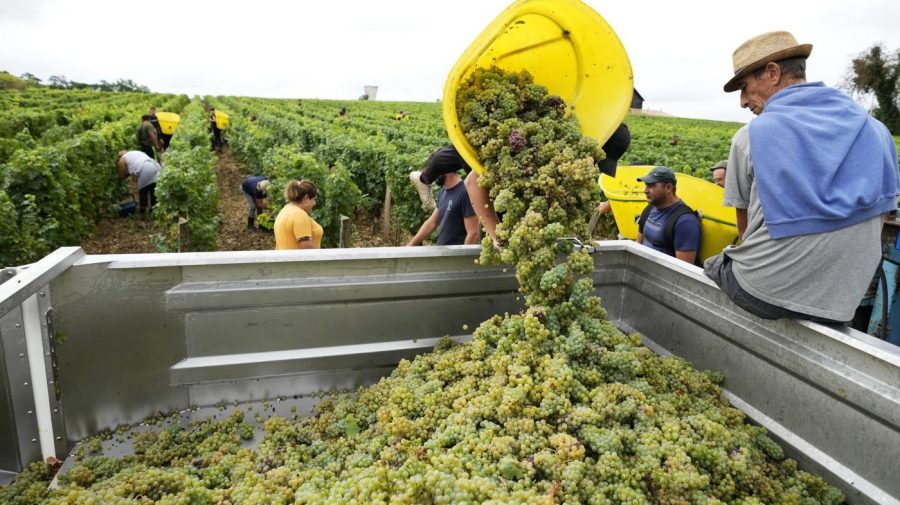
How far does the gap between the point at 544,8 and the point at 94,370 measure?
260cm

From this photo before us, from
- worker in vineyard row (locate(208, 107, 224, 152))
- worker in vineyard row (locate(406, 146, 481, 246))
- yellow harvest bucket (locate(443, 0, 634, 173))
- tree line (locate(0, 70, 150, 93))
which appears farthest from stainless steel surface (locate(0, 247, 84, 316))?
tree line (locate(0, 70, 150, 93))

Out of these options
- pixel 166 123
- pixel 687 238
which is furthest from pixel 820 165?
pixel 166 123

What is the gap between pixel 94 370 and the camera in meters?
2.15

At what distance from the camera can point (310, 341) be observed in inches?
97.6

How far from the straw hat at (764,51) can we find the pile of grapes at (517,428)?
0.72 m

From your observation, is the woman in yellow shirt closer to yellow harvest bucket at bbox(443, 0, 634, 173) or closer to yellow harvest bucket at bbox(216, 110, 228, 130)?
yellow harvest bucket at bbox(443, 0, 634, 173)

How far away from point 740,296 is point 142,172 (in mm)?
11011

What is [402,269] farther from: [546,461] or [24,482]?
[24,482]

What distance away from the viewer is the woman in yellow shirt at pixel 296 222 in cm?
444

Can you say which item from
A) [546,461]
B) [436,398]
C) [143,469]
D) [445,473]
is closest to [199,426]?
[143,469]

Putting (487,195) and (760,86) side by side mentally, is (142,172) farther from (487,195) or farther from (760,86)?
(760,86)

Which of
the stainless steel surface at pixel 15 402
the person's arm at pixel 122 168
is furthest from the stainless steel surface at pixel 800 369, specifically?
the person's arm at pixel 122 168

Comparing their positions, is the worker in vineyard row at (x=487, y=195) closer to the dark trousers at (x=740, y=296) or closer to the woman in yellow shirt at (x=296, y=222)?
the dark trousers at (x=740, y=296)

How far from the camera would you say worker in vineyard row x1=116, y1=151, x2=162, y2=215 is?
34.0 ft
